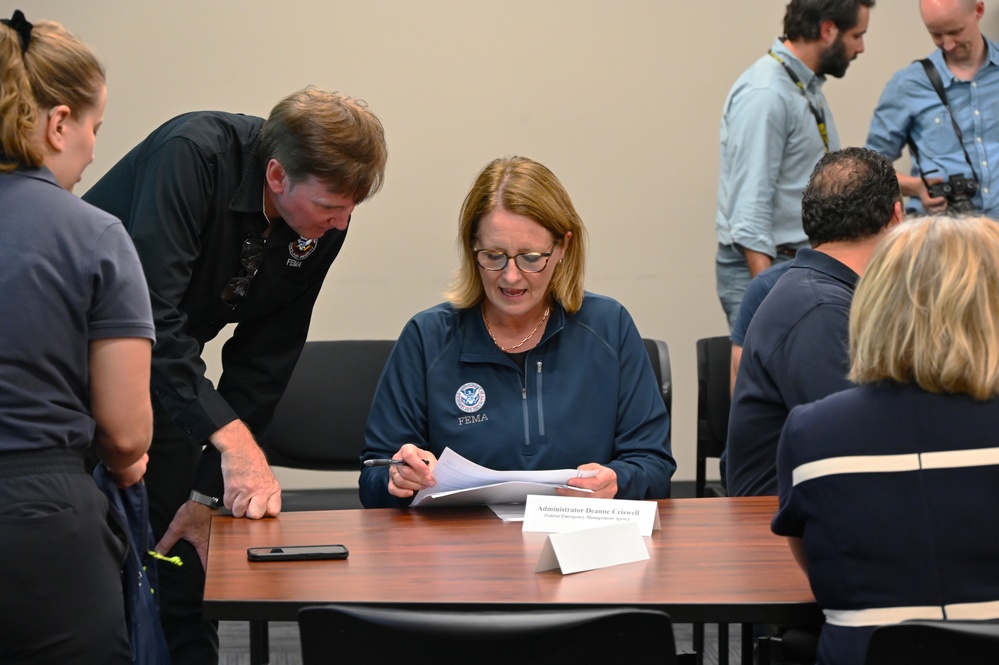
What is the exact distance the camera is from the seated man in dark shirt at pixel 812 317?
218 centimetres

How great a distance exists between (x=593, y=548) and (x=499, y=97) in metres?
3.29

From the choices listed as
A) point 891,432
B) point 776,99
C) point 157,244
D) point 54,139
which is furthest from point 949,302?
point 776,99

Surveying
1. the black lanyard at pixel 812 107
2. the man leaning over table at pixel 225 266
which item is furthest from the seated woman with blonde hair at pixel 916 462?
the black lanyard at pixel 812 107

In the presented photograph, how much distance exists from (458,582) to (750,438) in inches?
37.2

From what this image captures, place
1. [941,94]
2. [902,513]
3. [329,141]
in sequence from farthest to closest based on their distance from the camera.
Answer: [941,94]
[329,141]
[902,513]

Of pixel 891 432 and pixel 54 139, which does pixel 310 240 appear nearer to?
pixel 54 139

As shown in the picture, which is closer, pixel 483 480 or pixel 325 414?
pixel 483 480

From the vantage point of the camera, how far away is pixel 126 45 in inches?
179

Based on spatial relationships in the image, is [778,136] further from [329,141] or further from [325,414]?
[329,141]

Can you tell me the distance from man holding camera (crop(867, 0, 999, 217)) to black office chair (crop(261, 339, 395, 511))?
2235mm

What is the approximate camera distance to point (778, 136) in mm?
3990

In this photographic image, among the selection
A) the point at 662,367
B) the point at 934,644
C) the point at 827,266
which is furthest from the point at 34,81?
the point at 662,367

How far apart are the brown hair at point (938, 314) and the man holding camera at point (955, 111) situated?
2.76 m

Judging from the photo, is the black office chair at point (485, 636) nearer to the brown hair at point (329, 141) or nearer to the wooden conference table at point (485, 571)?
the wooden conference table at point (485, 571)
